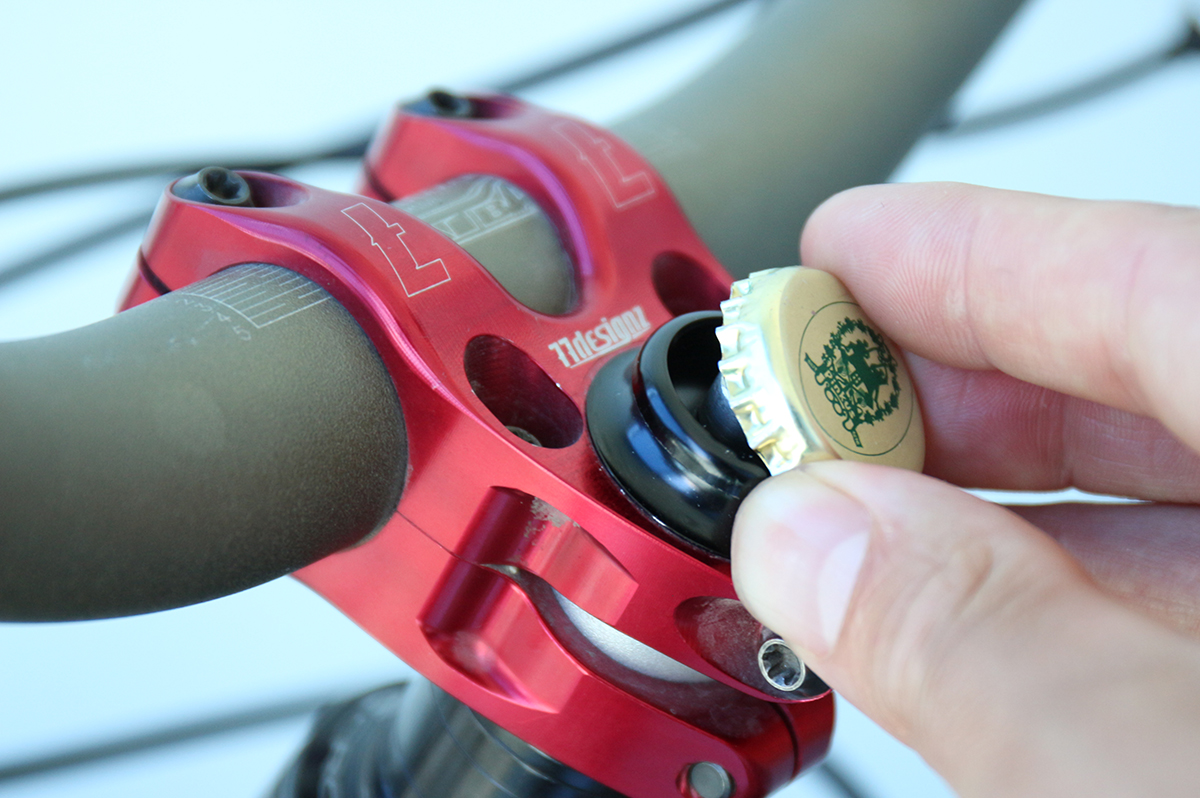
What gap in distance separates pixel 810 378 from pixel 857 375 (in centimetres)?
4

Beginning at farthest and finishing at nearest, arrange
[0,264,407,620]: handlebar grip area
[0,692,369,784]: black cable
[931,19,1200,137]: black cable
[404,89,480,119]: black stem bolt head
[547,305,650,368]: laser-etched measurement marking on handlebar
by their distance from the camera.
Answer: [931,19,1200,137]: black cable
[0,692,369,784]: black cable
[404,89,480,119]: black stem bolt head
[547,305,650,368]: laser-etched measurement marking on handlebar
[0,264,407,620]: handlebar grip area

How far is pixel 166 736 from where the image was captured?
74cm

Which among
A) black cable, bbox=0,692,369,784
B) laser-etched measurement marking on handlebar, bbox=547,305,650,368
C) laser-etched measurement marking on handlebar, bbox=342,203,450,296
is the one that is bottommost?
black cable, bbox=0,692,369,784

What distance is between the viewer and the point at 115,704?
0.76 metres

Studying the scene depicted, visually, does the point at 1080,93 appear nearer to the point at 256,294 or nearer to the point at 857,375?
the point at 857,375

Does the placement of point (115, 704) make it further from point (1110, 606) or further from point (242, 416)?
point (1110, 606)

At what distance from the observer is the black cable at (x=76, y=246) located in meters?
0.78

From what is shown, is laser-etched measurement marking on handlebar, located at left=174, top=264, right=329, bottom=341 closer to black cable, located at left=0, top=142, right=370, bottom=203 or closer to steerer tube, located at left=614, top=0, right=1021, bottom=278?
steerer tube, located at left=614, top=0, right=1021, bottom=278

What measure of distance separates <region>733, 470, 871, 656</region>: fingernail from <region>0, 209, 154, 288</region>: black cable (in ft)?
1.94

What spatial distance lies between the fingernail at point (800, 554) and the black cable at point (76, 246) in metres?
0.59

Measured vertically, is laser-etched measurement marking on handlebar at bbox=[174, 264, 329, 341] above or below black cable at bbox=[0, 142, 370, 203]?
above

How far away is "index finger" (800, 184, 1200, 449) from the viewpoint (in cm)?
36

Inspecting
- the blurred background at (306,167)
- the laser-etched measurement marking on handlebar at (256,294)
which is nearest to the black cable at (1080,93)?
the blurred background at (306,167)

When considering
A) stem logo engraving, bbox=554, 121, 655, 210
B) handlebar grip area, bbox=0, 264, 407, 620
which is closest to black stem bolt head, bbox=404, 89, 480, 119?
stem logo engraving, bbox=554, 121, 655, 210
